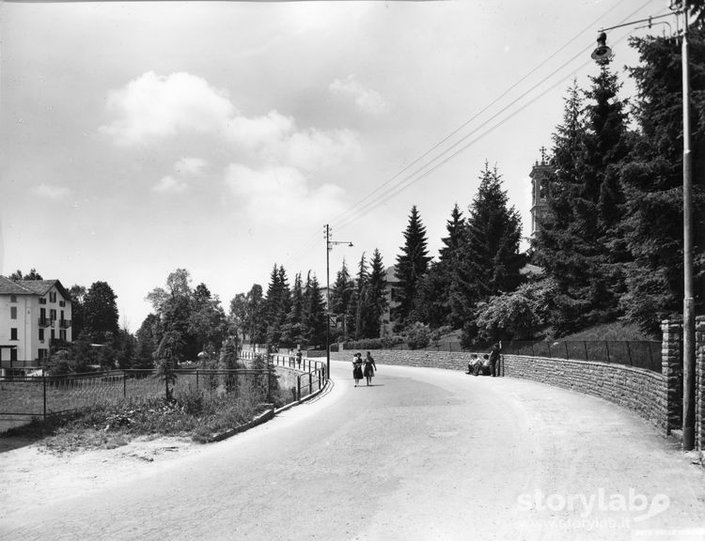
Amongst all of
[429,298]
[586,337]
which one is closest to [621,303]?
[586,337]

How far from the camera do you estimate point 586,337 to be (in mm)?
26203

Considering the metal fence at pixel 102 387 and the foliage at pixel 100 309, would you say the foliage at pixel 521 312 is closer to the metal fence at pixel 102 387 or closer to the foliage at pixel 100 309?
the metal fence at pixel 102 387

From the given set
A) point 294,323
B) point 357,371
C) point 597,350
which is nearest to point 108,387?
point 357,371

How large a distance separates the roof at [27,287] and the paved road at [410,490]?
202 feet

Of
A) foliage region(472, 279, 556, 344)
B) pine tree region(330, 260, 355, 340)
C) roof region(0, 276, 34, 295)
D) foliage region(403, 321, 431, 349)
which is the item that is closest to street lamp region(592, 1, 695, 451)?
foliage region(472, 279, 556, 344)

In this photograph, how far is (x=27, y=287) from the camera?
6850 centimetres

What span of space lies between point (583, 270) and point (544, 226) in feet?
15.7

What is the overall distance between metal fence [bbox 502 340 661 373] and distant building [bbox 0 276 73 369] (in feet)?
183

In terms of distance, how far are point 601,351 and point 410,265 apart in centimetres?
5048

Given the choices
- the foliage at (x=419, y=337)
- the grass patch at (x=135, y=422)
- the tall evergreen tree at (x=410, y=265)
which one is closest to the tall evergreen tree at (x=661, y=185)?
the grass patch at (x=135, y=422)

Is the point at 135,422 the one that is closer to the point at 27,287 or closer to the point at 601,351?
the point at 601,351

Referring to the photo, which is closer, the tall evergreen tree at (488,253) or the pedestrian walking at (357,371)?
the pedestrian walking at (357,371)

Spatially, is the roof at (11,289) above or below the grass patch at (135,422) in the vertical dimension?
above

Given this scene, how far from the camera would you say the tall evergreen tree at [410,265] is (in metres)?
66.2
